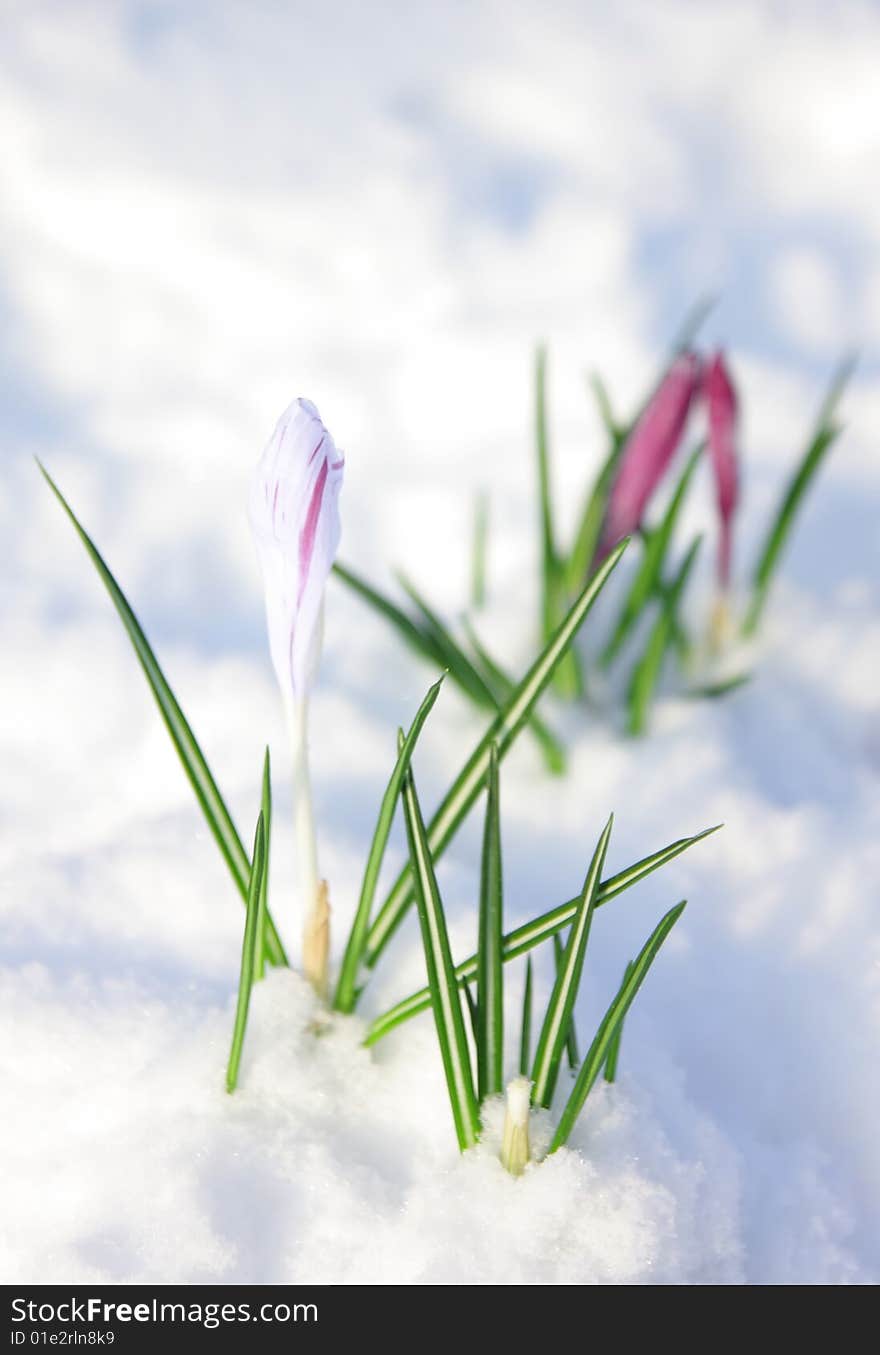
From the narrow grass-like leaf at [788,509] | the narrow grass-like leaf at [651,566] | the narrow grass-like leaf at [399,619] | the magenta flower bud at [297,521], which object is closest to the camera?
the magenta flower bud at [297,521]

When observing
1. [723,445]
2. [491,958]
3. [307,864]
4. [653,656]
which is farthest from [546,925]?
[723,445]

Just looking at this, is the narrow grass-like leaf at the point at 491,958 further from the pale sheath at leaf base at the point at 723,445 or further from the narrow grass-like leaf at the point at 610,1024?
the pale sheath at leaf base at the point at 723,445

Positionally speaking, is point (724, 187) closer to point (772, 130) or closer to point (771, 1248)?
point (772, 130)

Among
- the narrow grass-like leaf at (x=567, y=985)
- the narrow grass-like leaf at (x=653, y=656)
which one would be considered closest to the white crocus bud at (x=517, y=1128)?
the narrow grass-like leaf at (x=567, y=985)

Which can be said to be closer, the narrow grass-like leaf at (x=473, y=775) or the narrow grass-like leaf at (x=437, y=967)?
the narrow grass-like leaf at (x=437, y=967)

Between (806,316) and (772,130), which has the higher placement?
(772,130)

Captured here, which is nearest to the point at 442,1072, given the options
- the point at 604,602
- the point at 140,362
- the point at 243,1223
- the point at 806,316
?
the point at 243,1223

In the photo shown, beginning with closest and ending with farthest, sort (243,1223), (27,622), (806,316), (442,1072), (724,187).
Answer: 1. (243,1223)
2. (442,1072)
3. (27,622)
4. (806,316)
5. (724,187)
